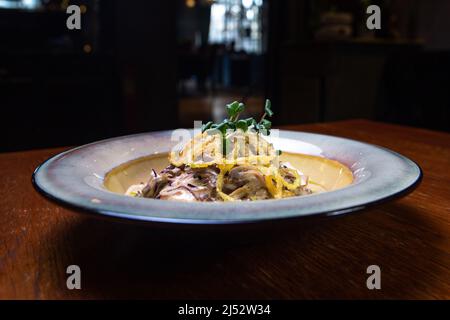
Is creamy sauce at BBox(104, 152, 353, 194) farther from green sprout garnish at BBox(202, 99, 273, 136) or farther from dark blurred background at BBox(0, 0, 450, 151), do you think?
dark blurred background at BBox(0, 0, 450, 151)

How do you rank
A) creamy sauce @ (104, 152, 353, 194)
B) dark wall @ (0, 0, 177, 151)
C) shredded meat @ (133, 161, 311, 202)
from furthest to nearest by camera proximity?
dark wall @ (0, 0, 177, 151), creamy sauce @ (104, 152, 353, 194), shredded meat @ (133, 161, 311, 202)

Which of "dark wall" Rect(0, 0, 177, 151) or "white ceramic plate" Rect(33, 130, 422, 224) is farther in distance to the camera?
"dark wall" Rect(0, 0, 177, 151)

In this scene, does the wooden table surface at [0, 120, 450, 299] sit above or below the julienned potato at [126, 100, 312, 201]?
below

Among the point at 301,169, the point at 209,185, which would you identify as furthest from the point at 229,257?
the point at 301,169

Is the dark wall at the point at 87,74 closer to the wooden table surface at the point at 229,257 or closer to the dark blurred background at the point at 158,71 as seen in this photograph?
the dark blurred background at the point at 158,71

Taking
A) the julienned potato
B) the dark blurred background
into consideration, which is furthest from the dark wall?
the julienned potato

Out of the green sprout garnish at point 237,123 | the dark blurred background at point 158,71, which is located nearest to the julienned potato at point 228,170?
the green sprout garnish at point 237,123
